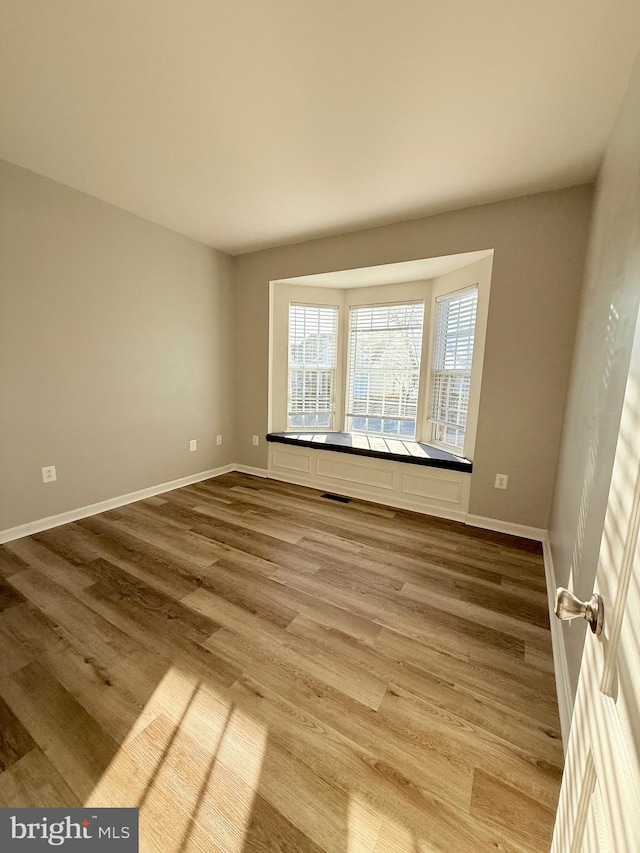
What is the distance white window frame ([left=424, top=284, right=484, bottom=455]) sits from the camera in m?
2.87

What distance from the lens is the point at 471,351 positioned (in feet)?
9.62

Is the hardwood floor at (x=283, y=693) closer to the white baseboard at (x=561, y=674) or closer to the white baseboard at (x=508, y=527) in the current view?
the white baseboard at (x=561, y=674)

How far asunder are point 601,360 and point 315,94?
1790 millimetres

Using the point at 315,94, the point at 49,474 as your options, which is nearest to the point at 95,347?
the point at 49,474

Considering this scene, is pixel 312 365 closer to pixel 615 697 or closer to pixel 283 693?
pixel 283 693

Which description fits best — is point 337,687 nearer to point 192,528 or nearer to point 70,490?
point 192,528

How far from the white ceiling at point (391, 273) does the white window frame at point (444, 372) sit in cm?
23

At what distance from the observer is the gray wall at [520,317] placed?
2.33 meters

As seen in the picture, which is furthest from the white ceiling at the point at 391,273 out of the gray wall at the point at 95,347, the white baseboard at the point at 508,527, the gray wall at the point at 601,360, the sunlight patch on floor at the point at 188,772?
the sunlight patch on floor at the point at 188,772

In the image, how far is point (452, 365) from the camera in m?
3.19

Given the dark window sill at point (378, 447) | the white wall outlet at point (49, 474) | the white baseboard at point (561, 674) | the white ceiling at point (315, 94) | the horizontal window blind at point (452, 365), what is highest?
the white ceiling at point (315, 94)

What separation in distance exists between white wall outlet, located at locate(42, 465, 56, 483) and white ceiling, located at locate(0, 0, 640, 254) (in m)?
2.06

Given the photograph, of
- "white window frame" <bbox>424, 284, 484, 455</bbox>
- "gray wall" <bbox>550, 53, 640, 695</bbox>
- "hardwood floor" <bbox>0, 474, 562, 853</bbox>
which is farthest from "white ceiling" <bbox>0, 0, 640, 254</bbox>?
"hardwood floor" <bbox>0, 474, 562, 853</bbox>

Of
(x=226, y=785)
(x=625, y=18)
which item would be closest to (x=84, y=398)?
(x=226, y=785)
